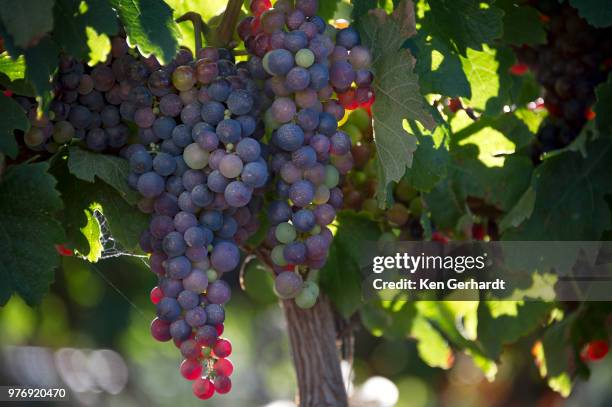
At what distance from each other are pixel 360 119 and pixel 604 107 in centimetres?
42

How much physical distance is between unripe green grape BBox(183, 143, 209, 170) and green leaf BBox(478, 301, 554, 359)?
0.85 metres

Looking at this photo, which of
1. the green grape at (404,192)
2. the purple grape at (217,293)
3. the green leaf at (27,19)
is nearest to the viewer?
the green leaf at (27,19)

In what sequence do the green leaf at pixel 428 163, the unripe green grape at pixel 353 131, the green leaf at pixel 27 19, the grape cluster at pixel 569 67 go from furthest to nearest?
the grape cluster at pixel 569 67, the unripe green grape at pixel 353 131, the green leaf at pixel 428 163, the green leaf at pixel 27 19

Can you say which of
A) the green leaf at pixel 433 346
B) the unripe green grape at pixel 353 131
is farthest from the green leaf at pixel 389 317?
the unripe green grape at pixel 353 131

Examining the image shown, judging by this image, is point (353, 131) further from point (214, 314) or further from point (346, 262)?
point (214, 314)

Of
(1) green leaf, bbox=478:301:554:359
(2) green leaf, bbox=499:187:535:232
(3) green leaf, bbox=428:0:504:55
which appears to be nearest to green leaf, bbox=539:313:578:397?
(1) green leaf, bbox=478:301:554:359

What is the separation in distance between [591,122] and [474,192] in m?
0.23

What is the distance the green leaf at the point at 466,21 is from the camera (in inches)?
53.9

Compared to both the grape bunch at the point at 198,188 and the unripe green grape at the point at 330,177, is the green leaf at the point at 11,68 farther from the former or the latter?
the unripe green grape at the point at 330,177

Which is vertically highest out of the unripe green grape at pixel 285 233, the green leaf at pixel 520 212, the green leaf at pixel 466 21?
the green leaf at pixel 466 21

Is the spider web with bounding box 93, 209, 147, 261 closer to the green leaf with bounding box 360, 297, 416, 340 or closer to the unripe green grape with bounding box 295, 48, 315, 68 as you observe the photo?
the unripe green grape with bounding box 295, 48, 315, 68

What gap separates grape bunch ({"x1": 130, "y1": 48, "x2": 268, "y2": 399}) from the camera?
1.10 metres

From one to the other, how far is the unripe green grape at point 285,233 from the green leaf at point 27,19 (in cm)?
36

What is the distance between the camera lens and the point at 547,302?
5.84 ft
